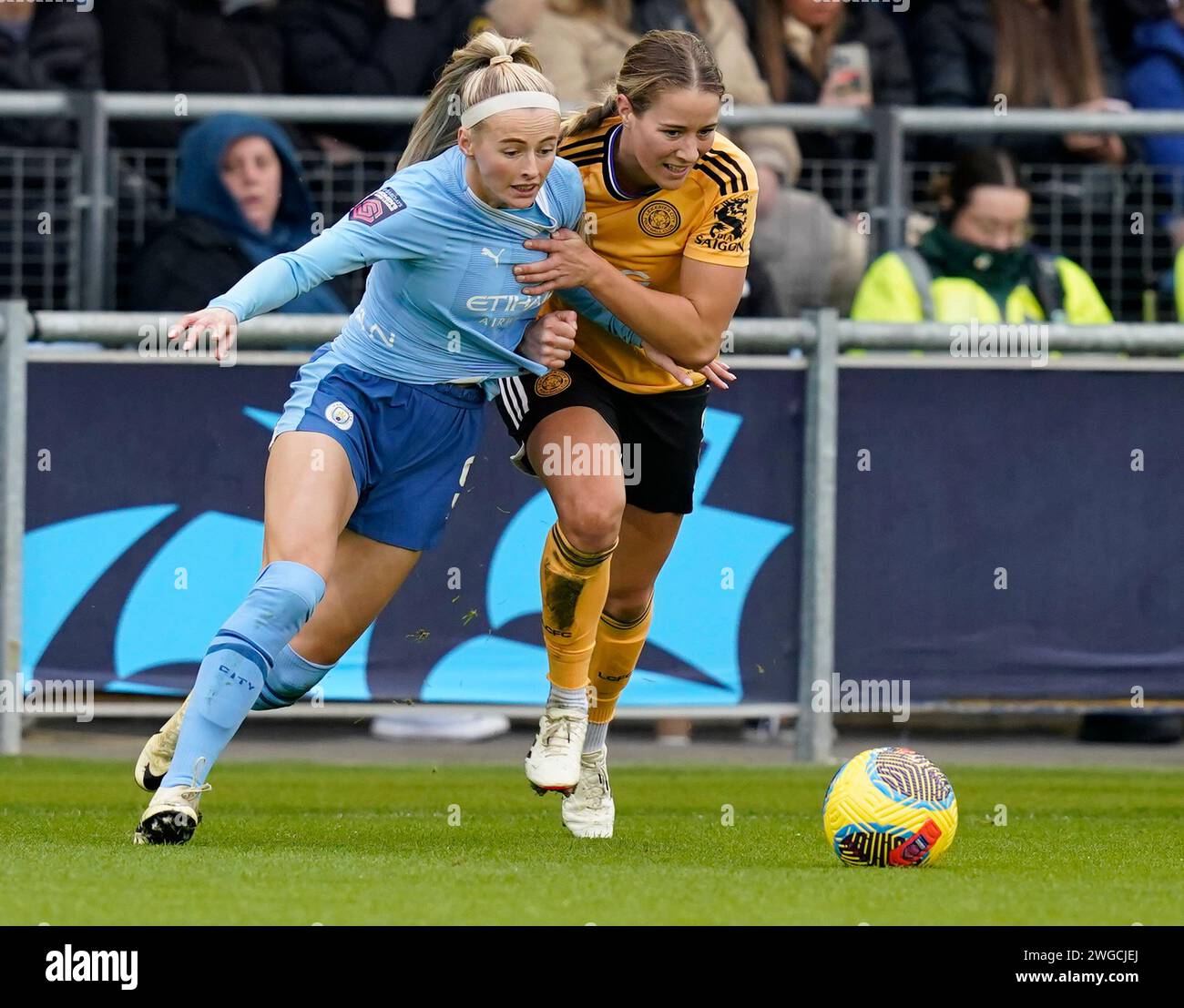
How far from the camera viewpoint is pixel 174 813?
5184 mm

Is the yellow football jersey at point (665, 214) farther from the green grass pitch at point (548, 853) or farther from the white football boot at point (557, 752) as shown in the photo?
the green grass pitch at point (548, 853)

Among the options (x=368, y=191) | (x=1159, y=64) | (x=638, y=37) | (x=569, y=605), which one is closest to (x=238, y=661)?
(x=569, y=605)

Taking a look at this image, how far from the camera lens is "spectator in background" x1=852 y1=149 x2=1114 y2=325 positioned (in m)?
9.07

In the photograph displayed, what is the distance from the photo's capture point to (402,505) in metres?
5.73

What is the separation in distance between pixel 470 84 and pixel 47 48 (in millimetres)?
4463

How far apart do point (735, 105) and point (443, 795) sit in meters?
3.53

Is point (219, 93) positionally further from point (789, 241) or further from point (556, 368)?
point (556, 368)

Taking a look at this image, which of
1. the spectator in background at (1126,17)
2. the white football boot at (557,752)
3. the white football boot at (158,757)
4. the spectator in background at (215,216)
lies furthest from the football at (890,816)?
the spectator in background at (1126,17)

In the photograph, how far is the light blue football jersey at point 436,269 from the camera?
17.8ft

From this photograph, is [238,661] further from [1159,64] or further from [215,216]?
[1159,64]

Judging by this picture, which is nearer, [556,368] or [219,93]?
[556,368]

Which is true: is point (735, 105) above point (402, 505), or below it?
above
